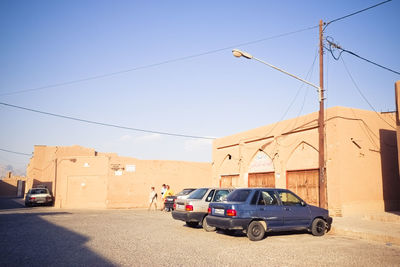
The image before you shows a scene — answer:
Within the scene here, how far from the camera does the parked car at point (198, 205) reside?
12.6 meters

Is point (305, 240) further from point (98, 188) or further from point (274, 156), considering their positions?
point (98, 188)

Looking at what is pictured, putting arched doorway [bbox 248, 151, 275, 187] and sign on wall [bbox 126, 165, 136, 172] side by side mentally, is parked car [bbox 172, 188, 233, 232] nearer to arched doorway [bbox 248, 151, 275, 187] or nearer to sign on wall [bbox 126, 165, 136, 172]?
arched doorway [bbox 248, 151, 275, 187]

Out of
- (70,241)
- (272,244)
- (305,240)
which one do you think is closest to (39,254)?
(70,241)

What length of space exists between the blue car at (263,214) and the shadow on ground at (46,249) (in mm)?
4022

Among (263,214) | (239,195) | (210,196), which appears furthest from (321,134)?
(263,214)

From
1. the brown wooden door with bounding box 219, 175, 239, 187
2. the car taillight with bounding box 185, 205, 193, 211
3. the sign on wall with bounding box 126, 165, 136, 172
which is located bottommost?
the car taillight with bounding box 185, 205, 193, 211

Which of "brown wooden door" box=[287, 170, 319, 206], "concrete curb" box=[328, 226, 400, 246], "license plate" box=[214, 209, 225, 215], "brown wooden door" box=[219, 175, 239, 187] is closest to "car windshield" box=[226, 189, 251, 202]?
"license plate" box=[214, 209, 225, 215]

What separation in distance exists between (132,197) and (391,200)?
64.9 ft

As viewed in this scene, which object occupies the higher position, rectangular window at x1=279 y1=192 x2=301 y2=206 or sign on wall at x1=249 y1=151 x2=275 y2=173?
sign on wall at x1=249 y1=151 x2=275 y2=173

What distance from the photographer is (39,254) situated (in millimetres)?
7934

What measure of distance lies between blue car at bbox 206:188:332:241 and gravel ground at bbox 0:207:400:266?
1.27 ft

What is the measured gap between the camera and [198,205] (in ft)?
41.5

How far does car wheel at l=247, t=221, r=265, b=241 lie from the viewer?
10.2m

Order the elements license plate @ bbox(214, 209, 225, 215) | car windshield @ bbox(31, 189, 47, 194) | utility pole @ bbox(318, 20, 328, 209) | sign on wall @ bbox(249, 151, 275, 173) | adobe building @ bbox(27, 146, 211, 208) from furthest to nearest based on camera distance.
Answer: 1. car windshield @ bbox(31, 189, 47, 194)
2. adobe building @ bbox(27, 146, 211, 208)
3. sign on wall @ bbox(249, 151, 275, 173)
4. utility pole @ bbox(318, 20, 328, 209)
5. license plate @ bbox(214, 209, 225, 215)
